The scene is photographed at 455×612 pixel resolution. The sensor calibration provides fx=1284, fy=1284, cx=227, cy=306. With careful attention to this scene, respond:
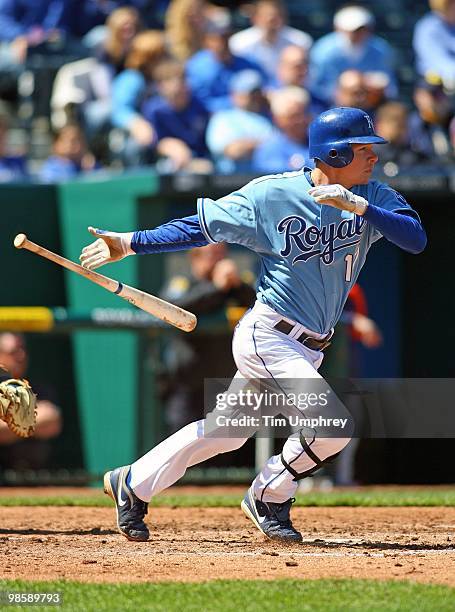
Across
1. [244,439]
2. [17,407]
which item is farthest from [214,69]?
[244,439]

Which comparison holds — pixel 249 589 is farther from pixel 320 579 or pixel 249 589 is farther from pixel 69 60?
pixel 69 60

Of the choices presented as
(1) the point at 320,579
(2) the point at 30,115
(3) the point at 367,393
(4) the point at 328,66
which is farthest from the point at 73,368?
(1) the point at 320,579

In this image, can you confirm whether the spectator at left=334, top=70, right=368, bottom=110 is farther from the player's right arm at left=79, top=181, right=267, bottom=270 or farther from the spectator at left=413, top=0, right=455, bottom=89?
the player's right arm at left=79, top=181, right=267, bottom=270

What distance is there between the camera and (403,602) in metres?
4.05

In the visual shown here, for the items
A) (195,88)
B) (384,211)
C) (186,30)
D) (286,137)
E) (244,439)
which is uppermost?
(186,30)

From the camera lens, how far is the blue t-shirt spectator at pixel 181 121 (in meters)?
9.86

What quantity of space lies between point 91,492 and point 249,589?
4.43 meters

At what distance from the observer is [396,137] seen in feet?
32.1

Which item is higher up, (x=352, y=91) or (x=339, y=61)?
(x=339, y=61)

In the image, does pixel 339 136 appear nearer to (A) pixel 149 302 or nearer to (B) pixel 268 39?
(A) pixel 149 302

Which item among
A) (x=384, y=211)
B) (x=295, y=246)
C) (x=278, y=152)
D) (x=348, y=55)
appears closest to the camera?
(x=384, y=211)

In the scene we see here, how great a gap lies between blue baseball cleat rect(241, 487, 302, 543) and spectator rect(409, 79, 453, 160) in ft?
18.3

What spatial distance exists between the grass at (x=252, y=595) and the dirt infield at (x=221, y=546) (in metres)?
0.17

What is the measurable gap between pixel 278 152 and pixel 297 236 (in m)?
4.49
